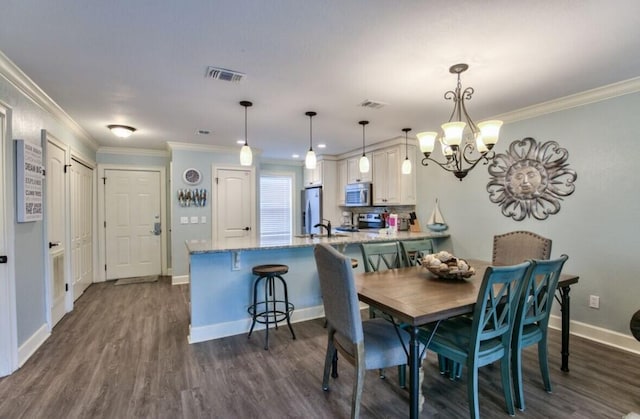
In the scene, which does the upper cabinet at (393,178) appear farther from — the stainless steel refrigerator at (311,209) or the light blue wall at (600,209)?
the light blue wall at (600,209)

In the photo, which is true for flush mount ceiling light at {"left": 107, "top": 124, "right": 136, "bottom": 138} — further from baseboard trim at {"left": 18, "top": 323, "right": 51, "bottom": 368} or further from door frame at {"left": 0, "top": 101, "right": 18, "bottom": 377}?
baseboard trim at {"left": 18, "top": 323, "right": 51, "bottom": 368}

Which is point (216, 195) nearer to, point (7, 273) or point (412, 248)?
point (7, 273)

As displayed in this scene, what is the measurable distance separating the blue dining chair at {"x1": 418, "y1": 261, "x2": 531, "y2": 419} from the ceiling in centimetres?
144

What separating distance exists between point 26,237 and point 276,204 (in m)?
4.52

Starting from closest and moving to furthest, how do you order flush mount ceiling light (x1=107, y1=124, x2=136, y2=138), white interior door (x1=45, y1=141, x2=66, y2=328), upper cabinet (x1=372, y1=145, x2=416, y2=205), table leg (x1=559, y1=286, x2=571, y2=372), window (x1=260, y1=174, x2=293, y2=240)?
table leg (x1=559, y1=286, x2=571, y2=372), white interior door (x1=45, y1=141, x2=66, y2=328), flush mount ceiling light (x1=107, y1=124, x2=136, y2=138), upper cabinet (x1=372, y1=145, x2=416, y2=205), window (x1=260, y1=174, x2=293, y2=240)

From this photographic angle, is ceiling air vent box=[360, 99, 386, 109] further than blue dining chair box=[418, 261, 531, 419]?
Yes

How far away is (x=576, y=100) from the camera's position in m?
3.04

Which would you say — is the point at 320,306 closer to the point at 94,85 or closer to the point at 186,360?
the point at 186,360

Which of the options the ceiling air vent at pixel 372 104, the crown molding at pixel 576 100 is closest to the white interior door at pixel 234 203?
the ceiling air vent at pixel 372 104

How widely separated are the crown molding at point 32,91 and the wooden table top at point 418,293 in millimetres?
3022

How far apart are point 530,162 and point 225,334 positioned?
3.75 metres

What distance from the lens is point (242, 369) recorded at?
8.18 ft

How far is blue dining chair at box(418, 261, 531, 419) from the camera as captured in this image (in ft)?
5.57

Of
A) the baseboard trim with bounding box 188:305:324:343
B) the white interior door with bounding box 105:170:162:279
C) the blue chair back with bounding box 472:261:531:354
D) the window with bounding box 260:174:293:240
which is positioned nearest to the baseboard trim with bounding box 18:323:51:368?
the baseboard trim with bounding box 188:305:324:343
